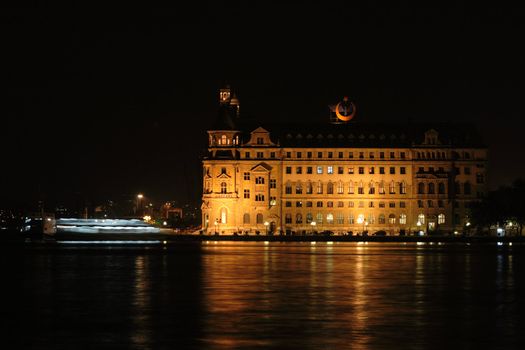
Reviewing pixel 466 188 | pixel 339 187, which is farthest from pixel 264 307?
pixel 466 188

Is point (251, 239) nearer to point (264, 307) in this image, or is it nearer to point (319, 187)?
point (319, 187)

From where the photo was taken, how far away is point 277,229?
18262cm

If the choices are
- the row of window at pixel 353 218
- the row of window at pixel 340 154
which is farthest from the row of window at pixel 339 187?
the row of window at pixel 340 154

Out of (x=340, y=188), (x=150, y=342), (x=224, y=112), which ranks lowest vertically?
(x=150, y=342)

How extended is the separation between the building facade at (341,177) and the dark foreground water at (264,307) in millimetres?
115765

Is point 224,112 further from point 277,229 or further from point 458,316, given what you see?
point 458,316

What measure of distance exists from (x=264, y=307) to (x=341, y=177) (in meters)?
145

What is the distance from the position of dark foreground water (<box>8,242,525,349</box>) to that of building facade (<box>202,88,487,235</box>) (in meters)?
116

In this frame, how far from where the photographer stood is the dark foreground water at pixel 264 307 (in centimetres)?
3173

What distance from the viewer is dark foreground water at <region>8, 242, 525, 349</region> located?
3173 cm

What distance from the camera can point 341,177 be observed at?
18488 cm

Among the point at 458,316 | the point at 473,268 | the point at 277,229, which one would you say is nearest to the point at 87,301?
the point at 458,316

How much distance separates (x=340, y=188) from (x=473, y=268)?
116m

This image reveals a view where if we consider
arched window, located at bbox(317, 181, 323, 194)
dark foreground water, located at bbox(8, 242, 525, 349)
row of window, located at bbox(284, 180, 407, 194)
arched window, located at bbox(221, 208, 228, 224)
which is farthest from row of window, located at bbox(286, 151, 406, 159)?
dark foreground water, located at bbox(8, 242, 525, 349)
